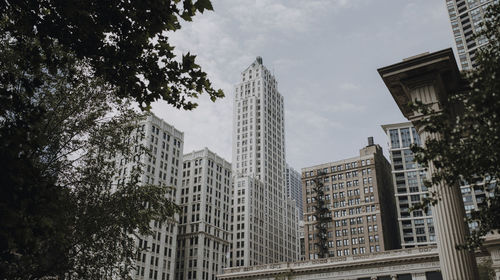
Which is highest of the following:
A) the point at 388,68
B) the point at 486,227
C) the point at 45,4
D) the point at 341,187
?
the point at 341,187

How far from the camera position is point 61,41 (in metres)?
9.61

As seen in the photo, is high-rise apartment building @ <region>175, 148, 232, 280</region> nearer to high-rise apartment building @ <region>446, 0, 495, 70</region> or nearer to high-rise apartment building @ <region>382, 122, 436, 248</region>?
high-rise apartment building @ <region>382, 122, 436, 248</region>

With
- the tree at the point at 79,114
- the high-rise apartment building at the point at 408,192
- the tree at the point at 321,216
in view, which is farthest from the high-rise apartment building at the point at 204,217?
the tree at the point at 79,114

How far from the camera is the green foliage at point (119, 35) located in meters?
9.28

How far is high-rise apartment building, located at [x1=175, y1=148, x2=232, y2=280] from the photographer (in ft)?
390

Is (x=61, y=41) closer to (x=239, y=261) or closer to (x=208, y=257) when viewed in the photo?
(x=208, y=257)

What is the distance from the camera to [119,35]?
1012cm

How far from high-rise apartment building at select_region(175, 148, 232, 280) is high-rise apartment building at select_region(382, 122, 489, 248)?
53.1 meters

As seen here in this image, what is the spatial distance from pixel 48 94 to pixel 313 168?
12107 centimetres

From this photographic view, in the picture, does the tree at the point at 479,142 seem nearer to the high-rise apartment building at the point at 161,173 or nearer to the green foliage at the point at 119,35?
the green foliage at the point at 119,35

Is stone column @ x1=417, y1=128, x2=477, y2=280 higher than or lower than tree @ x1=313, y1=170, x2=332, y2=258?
lower

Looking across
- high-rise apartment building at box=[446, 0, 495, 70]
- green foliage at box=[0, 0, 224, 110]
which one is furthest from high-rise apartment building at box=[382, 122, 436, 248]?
green foliage at box=[0, 0, 224, 110]

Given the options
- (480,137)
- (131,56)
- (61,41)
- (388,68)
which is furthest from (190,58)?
(388,68)

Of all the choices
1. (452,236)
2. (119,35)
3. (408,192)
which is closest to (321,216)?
(408,192)
